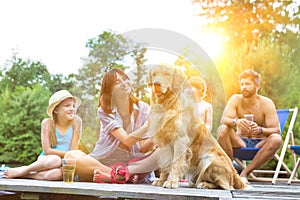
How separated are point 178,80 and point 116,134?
2.42 ft

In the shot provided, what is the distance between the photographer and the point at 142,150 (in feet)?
10.2

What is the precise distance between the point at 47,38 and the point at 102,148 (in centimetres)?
625

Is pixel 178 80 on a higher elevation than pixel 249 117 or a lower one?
higher

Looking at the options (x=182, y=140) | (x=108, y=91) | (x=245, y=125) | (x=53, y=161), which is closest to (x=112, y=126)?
(x=108, y=91)

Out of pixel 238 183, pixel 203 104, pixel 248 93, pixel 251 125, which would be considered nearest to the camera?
pixel 238 183

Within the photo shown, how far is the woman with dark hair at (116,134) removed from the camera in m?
2.95

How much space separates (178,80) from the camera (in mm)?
2504

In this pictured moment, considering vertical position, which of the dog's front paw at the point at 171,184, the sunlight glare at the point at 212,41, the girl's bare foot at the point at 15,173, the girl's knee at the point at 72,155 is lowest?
the girl's bare foot at the point at 15,173

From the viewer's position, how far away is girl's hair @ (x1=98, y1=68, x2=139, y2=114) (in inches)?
116

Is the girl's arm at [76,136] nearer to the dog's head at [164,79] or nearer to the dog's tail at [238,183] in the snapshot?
the dog's head at [164,79]

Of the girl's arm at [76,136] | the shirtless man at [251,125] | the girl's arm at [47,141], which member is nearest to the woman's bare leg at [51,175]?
the girl's arm at [47,141]

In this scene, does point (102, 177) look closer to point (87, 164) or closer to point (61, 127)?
point (87, 164)

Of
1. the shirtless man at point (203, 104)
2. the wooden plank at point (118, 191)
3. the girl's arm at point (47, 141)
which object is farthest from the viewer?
the shirtless man at point (203, 104)

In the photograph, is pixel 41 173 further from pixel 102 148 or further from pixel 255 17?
pixel 255 17
